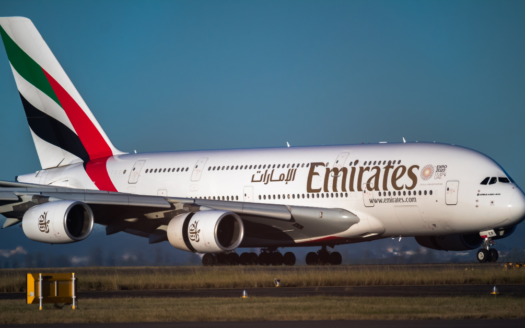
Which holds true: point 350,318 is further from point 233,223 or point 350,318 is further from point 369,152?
point 369,152

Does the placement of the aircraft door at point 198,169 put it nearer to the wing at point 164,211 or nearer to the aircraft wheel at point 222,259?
the wing at point 164,211

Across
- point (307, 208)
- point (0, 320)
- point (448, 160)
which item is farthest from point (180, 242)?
point (0, 320)

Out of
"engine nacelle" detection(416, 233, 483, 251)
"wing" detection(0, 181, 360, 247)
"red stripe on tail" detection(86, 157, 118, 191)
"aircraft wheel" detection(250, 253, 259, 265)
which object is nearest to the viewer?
"wing" detection(0, 181, 360, 247)

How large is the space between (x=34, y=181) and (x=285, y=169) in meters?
11.1

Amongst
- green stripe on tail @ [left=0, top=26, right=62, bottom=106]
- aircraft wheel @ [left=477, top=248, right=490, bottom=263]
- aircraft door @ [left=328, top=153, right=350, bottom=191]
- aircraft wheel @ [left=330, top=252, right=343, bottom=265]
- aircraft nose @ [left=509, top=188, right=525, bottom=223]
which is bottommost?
aircraft wheel @ [left=477, top=248, right=490, bottom=263]

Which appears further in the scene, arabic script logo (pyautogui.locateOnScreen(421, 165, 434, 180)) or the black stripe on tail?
the black stripe on tail

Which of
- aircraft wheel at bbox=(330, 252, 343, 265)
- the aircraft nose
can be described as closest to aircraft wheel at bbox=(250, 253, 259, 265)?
aircraft wheel at bbox=(330, 252, 343, 265)

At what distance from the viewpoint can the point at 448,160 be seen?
24734 mm

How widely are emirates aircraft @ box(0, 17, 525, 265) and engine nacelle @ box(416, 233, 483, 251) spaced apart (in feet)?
0.17

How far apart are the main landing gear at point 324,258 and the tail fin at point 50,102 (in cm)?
943

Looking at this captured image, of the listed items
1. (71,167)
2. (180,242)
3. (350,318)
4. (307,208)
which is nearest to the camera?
(350,318)

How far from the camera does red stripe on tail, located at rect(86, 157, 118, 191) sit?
102 feet

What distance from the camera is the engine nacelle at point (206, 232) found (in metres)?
23.5

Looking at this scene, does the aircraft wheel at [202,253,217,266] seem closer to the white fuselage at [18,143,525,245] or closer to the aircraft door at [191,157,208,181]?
the white fuselage at [18,143,525,245]
